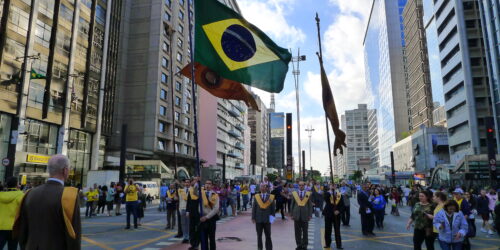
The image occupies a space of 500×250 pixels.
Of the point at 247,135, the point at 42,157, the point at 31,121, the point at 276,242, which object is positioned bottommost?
the point at 276,242

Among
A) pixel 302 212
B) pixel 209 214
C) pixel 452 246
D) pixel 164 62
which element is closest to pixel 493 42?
pixel 164 62

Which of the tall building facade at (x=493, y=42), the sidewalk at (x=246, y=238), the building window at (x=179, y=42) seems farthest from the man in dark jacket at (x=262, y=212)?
the building window at (x=179, y=42)

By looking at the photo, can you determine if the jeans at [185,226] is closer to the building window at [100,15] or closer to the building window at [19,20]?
the building window at [19,20]

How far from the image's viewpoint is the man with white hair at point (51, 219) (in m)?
3.50

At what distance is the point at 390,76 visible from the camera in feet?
381

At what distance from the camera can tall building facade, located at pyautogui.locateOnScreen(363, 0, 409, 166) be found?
113 meters

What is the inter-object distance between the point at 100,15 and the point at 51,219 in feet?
146

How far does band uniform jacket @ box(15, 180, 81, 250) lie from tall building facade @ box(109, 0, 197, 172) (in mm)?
49752

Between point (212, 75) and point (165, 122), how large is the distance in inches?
1961

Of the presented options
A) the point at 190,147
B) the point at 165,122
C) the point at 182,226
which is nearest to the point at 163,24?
the point at 165,122

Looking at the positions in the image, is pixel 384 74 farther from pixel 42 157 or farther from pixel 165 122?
pixel 42 157

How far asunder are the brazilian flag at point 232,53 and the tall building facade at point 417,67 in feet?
300

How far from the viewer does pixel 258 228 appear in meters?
9.36

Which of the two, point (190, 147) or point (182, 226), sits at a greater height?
point (190, 147)
